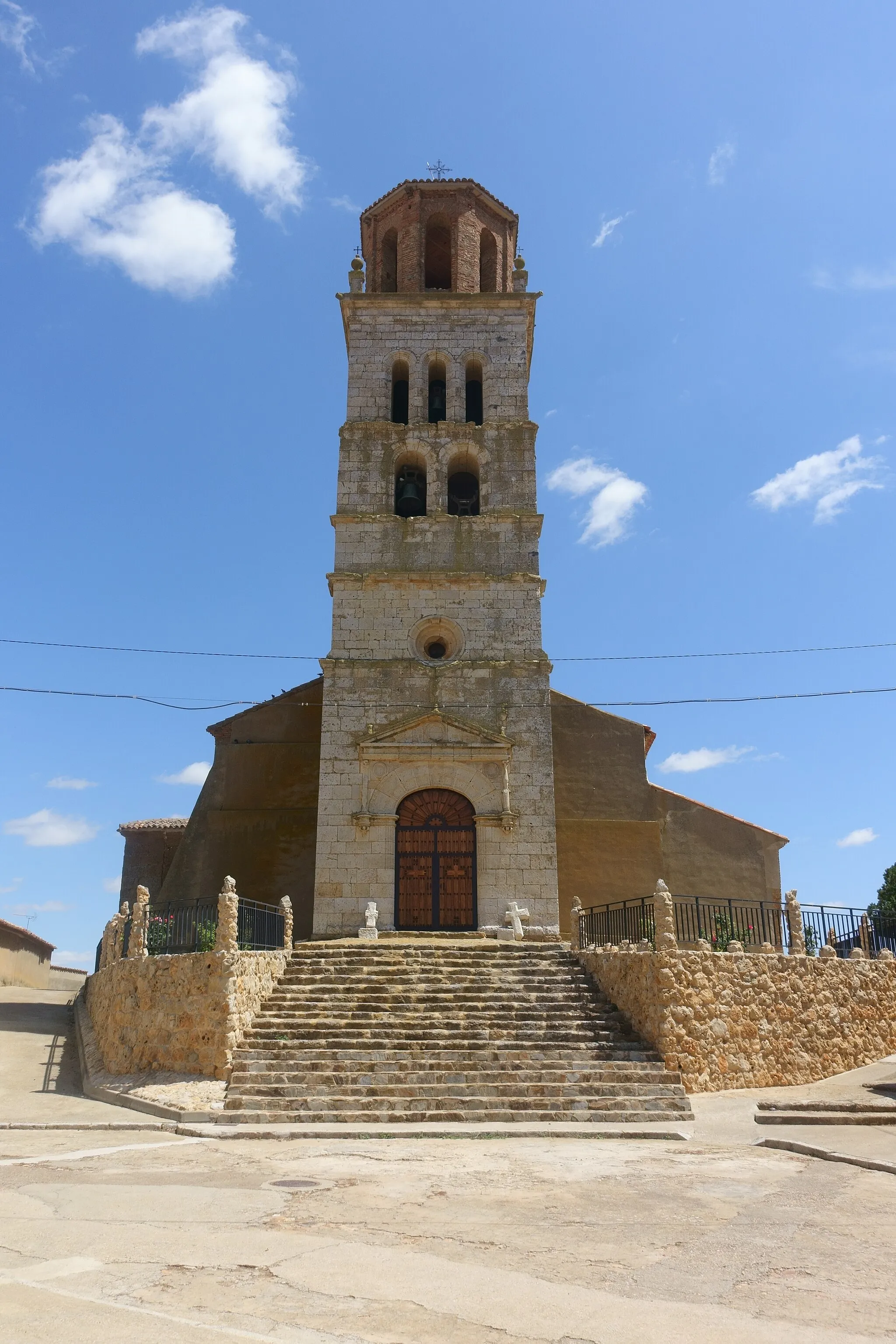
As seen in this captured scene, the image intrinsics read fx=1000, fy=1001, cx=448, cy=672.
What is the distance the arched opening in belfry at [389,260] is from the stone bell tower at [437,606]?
0.70 ft

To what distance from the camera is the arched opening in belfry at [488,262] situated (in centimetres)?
2755

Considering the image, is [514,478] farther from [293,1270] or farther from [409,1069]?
[293,1270]

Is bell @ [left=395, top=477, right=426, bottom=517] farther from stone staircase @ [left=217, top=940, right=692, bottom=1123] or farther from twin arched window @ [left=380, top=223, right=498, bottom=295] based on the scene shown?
stone staircase @ [left=217, top=940, right=692, bottom=1123]

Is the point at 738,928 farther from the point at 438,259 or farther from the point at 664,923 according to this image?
the point at 438,259

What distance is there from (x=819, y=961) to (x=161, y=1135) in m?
10.6

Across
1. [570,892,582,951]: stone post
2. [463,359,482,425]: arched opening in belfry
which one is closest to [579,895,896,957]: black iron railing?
[570,892,582,951]: stone post

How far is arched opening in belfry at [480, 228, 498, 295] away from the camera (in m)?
27.5

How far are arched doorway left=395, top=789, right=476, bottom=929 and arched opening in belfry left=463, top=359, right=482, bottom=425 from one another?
1008 cm

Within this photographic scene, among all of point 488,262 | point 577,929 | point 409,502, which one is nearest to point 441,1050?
point 577,929

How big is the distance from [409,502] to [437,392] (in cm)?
361

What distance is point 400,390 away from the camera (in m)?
26.6

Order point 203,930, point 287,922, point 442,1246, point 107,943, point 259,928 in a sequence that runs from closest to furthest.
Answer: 1. point 442,1246
2. point 203,930
3. point 259,928
4. point 287,922
5. point 107,943

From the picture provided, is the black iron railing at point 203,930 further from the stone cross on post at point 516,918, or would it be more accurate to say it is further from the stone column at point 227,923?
the stone cross on post at point 516,918

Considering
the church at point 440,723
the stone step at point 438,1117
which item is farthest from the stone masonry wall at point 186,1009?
the church at point 440,723
